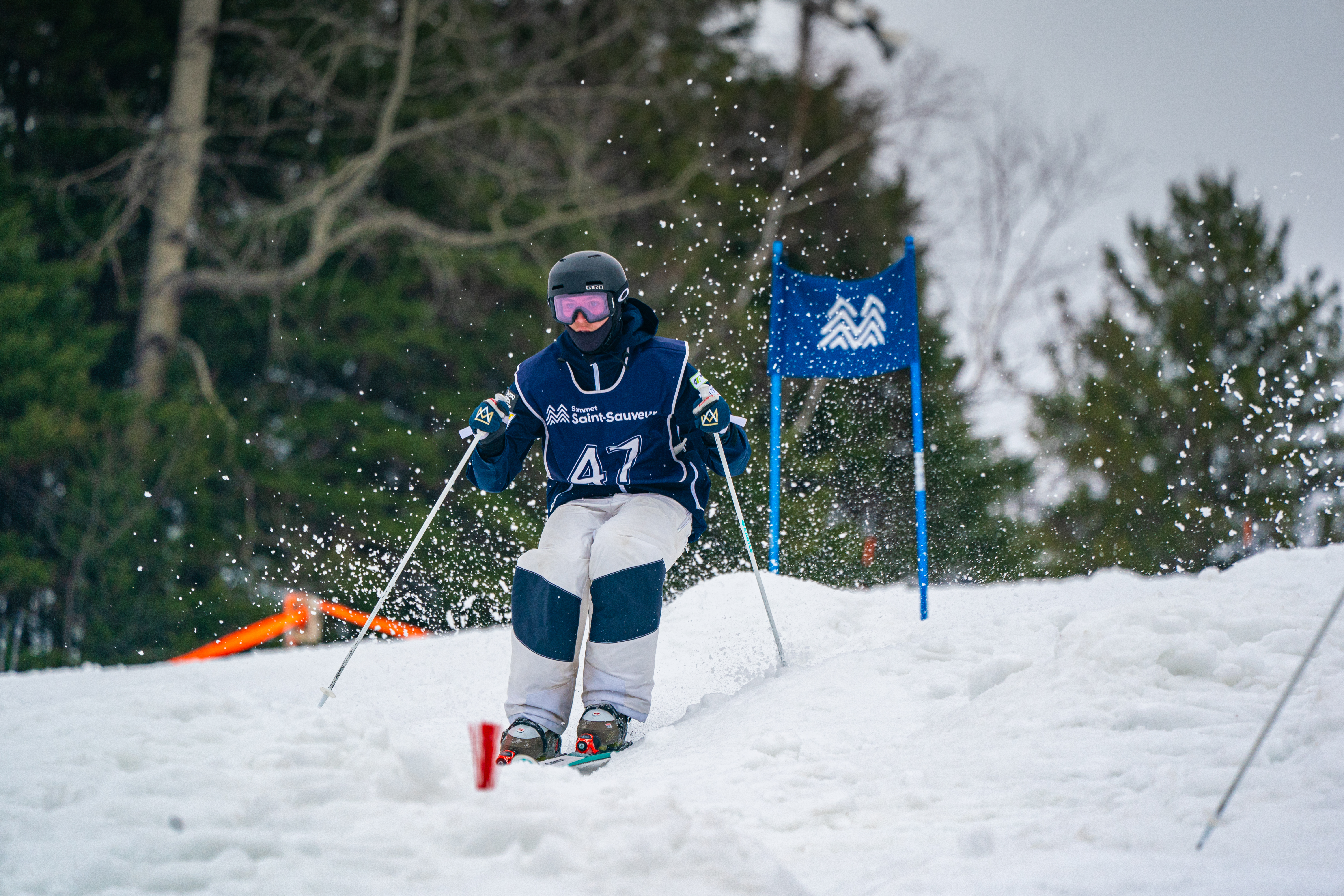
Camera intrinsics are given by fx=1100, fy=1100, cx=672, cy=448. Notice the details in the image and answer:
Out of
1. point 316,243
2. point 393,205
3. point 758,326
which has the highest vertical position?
point 393,205

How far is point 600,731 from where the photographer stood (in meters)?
3.66

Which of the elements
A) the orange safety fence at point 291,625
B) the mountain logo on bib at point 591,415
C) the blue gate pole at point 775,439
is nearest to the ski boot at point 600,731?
the mountain logo on bib at point 591,415

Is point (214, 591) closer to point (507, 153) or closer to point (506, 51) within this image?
point (507, 153)

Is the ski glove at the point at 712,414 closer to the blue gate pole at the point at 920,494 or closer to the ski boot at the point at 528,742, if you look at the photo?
the ski boot at the point at 528,742

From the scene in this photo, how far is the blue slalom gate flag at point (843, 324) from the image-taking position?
5.86 meters

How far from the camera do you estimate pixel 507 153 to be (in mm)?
15688

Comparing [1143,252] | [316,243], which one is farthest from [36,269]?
[1143,252]

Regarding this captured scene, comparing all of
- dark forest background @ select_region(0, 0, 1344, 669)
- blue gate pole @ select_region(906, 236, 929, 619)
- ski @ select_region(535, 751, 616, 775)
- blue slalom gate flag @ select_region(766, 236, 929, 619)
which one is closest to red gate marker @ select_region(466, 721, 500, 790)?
ski @ select_region(535, 751, 616, 775)

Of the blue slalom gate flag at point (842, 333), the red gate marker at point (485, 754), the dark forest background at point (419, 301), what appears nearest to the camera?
the red gate marker at point (485, 754)

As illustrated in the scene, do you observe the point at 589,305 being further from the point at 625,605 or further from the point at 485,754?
the point at 485,754

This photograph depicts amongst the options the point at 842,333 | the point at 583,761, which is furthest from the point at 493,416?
the point at 842,333

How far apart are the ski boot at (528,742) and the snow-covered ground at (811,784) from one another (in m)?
0.25

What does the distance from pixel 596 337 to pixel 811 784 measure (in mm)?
1812

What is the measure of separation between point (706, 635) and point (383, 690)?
159 centimetres
